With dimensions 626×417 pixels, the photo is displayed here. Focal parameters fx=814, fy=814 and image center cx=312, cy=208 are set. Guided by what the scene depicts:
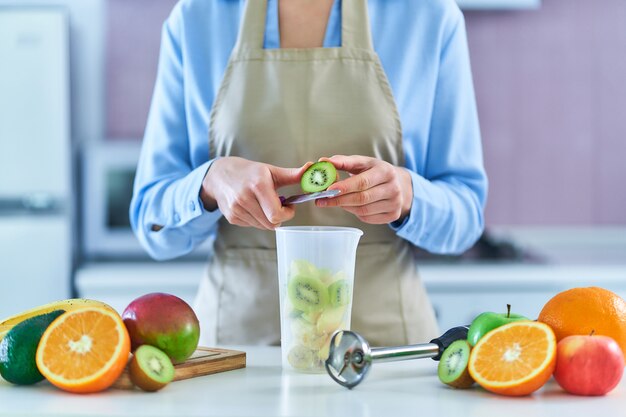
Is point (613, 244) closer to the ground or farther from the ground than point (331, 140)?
closer to the ground

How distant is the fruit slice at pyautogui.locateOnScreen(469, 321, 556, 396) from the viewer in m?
0.80

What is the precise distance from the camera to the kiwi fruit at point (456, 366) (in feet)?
2.75

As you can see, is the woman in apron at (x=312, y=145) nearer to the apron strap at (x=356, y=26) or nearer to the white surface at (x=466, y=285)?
the apron strap at (x=356, y=26)

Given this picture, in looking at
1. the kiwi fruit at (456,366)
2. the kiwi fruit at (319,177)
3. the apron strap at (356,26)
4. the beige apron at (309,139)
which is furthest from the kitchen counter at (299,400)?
the apron strap at (356,26)

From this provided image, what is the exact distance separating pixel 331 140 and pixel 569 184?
74.5 inches

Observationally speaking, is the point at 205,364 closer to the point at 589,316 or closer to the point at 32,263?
the point at 589,316

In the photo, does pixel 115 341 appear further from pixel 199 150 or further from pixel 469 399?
pixel 199 150

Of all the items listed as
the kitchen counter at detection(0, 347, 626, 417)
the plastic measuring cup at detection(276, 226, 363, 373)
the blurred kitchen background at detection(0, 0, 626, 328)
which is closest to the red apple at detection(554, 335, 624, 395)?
the kitchen counter at detection(0, 347, 626, 417)

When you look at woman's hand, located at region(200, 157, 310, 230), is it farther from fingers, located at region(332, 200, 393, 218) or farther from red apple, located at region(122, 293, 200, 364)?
red apple, located at region(122, 293, 200, 364)

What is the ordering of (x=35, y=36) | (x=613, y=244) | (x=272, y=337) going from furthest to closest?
1. (x=613, y=244)
2. (x=35, y=36)
3. (x=272, y=337)

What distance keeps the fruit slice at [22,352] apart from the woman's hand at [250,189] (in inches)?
13.0

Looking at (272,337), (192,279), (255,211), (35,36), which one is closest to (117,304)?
(192,279)

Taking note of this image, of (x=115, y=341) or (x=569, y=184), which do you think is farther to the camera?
(x=569, y=184)

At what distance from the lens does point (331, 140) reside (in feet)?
4.35
